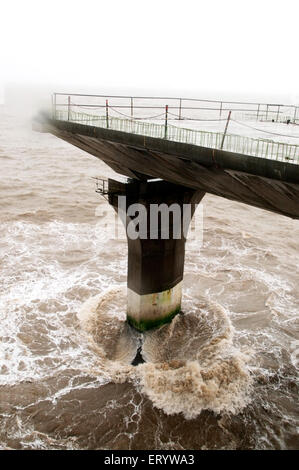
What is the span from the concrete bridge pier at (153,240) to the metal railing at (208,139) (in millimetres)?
1581

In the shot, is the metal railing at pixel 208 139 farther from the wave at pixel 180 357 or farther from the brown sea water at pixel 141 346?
the wave at pixel 180 357

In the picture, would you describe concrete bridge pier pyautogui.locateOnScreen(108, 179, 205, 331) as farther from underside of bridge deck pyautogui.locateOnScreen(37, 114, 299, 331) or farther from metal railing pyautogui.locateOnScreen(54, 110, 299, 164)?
metal railing pyautogui.locateOnScreen(54, 110, 299, 164)

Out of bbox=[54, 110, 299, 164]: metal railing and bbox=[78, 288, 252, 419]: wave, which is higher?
bbox=[54, 110, 299, 164]: metal railing

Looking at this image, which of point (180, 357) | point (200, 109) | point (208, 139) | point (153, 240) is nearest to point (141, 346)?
point (180, 357)

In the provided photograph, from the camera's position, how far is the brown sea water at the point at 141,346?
405 inches

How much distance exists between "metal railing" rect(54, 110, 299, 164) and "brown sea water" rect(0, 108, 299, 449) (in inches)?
248

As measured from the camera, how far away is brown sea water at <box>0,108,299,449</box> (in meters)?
10.3

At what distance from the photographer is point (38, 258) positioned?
19.2 m

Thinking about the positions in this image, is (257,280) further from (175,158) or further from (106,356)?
(175,158)

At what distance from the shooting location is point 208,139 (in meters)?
9.66

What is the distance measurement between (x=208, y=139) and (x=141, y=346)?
7.40 metres

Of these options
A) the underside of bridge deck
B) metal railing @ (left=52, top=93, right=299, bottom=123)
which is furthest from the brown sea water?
metal railing @ (left=52, top=93, right=299, bottom=123)
